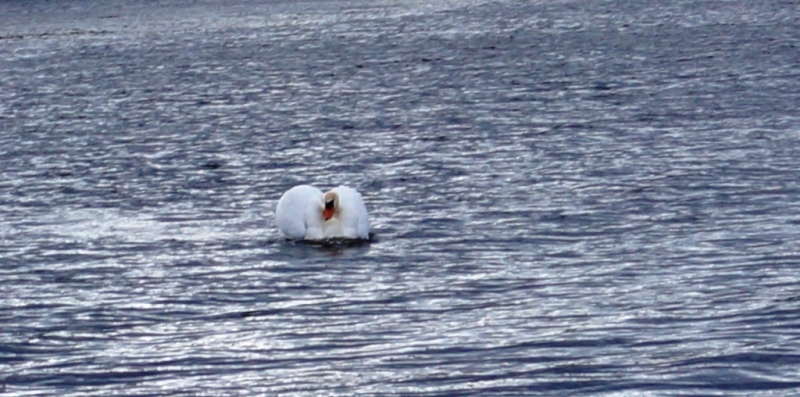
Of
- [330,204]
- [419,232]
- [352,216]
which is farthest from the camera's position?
[419,232]

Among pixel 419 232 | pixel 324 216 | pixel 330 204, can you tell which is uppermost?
pixel 330 204

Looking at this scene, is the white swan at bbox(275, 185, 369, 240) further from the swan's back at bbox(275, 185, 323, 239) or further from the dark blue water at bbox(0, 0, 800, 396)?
the dark blue water at bbox(0, 0, 800, 396)

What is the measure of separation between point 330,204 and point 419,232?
1.11 m

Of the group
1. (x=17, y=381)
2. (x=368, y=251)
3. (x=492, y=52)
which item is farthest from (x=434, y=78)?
(x=17, y=381)

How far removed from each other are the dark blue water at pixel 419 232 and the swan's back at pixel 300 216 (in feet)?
0.61

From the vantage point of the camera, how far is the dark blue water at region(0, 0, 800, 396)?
12164mm

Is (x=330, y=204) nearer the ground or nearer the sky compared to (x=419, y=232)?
nearer the sky

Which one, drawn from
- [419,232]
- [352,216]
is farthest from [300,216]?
[419,232]

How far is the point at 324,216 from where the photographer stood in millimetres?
16844

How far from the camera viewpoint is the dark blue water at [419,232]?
12164 millimetres

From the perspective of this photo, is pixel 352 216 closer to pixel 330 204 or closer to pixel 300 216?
pixel 330 204

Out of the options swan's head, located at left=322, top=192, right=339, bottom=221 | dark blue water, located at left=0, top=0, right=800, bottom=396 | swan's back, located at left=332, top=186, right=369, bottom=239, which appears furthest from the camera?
swan's head, located at left=322, top=192, right=339, bottom=221

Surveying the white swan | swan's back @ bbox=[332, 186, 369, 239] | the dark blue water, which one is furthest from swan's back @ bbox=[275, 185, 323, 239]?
swan's back @ bbox=[332, 186, 369, 239]

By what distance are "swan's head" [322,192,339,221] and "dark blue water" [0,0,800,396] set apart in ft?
1.48
